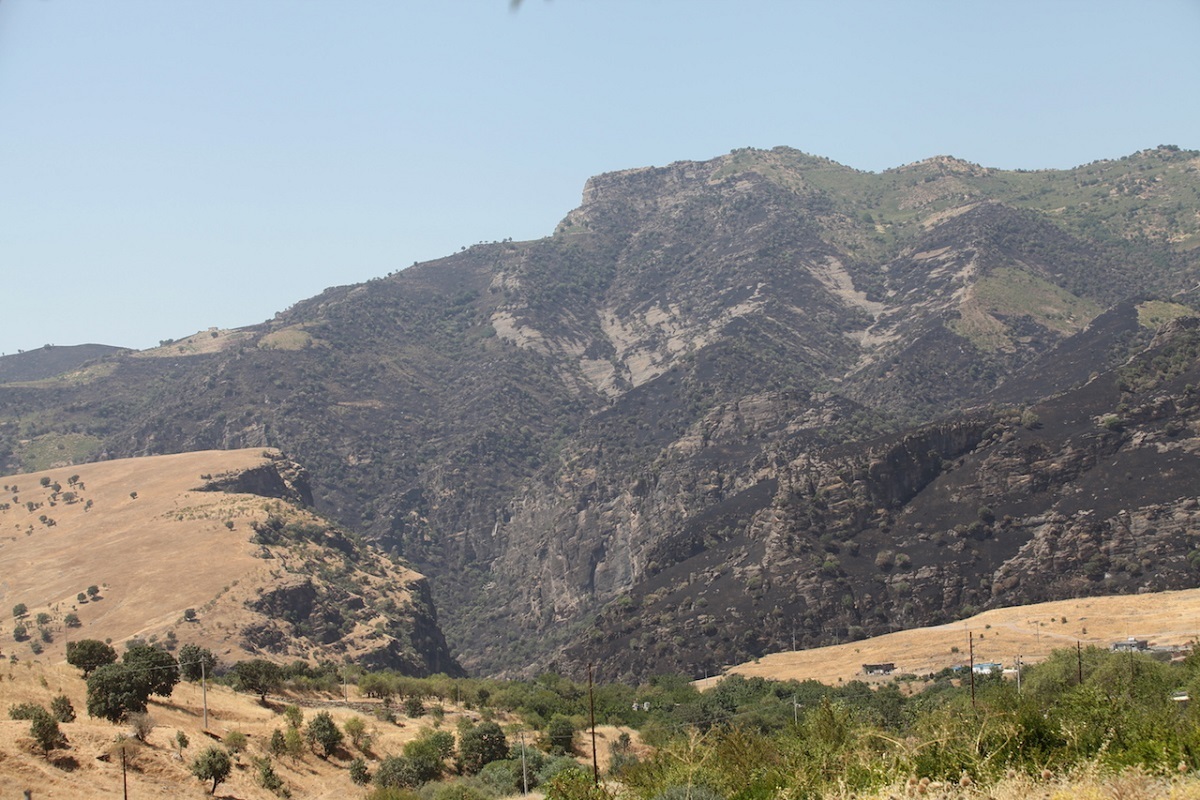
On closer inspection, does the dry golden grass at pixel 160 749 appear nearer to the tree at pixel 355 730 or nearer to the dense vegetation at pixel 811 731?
the tree at pixel 355 730

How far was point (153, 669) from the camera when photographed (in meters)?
62.6

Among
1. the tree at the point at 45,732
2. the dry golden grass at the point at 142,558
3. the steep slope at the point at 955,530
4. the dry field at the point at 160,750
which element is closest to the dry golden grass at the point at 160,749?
the dry field at the point at 160,750

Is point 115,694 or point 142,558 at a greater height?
point 115,694

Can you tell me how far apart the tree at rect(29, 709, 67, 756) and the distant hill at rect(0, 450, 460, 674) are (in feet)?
185

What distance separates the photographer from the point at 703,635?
424 feet

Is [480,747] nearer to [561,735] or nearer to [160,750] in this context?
[561,735]

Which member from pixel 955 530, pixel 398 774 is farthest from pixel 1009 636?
pixel 398 774

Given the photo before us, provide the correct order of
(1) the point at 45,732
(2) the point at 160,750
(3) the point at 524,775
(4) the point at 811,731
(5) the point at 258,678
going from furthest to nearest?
(5) the point at 258,678 → (3) the point at 524,775 → (2) the point at 160,750 → (1) the point at 45,732 → (4) the point at 811,731

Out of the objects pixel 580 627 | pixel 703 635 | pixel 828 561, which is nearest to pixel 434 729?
pixel 703 635

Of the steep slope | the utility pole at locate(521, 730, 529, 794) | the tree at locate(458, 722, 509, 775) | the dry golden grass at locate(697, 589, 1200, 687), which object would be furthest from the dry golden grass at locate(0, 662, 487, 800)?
the steep slope

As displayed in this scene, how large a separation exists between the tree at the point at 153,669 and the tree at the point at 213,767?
7215mm

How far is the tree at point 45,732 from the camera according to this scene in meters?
50.3

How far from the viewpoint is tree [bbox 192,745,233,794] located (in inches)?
2114

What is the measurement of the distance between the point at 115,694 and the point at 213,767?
7833 mm
